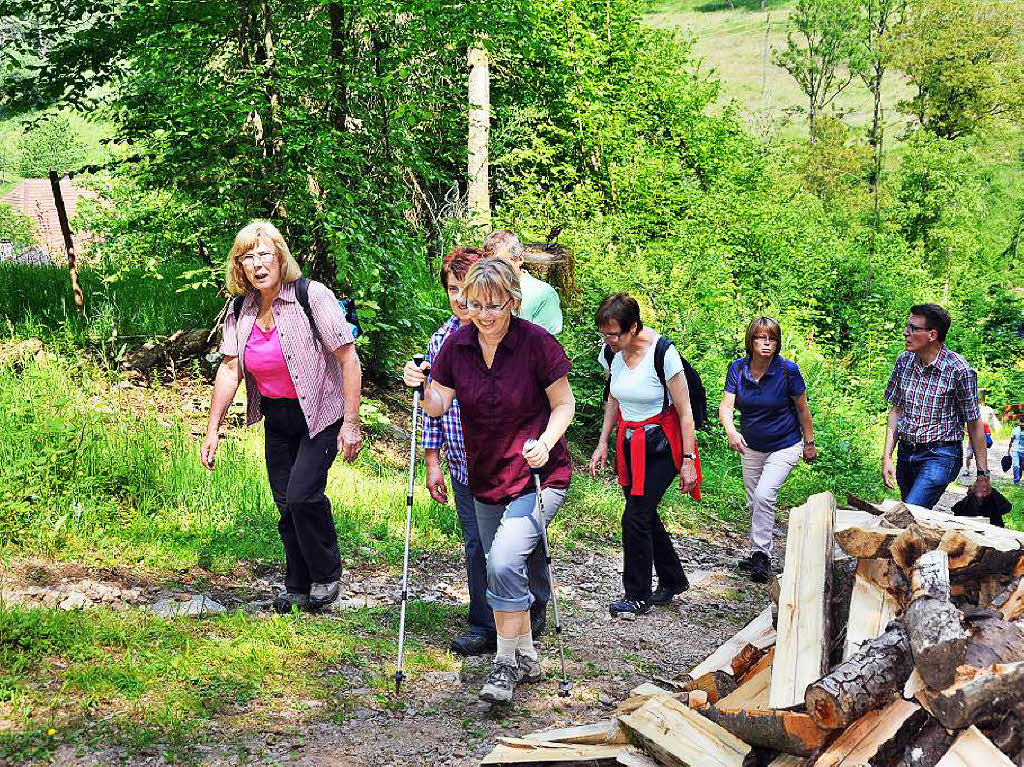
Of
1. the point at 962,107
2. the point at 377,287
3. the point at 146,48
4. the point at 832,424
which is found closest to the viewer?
the point at 146,48

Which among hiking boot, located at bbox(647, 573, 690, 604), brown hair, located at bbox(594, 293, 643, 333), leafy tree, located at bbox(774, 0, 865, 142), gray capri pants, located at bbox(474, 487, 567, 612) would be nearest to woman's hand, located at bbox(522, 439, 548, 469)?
gray capri pants, located at bbox(474, 487, 567, 612)

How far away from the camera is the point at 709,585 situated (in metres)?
7.12

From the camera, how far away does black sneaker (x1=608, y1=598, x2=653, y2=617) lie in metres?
6.21

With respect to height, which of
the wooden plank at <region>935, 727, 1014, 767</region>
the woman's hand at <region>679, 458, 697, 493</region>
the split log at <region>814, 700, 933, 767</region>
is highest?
the woman's hand at <region>679, 458, 697, 493</region>

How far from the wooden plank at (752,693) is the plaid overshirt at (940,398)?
2672mm

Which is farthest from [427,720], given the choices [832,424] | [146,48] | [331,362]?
[832,424]

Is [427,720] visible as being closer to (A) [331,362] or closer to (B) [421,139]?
(A) [331,362]

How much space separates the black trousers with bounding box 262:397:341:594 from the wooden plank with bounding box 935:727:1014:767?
11.4 feet

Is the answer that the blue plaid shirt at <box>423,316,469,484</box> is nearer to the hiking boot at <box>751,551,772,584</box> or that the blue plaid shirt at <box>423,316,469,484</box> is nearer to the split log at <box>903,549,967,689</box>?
the split log at <box>903,549,967,689</box>

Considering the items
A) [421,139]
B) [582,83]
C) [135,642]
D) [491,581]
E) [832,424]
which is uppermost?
[582,83]

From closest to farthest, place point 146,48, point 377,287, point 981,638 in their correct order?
point 981,638
point 146,48
point 377,287

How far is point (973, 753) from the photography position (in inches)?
120

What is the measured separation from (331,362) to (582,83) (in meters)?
14.0

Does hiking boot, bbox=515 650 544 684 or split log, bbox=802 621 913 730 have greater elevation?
split log, bbox=802 621 913 730
